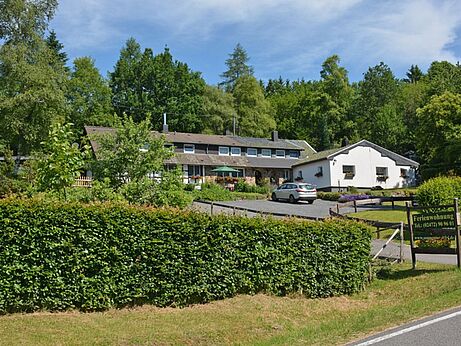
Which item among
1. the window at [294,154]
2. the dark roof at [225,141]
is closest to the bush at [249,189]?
the dark roof at [225,141]

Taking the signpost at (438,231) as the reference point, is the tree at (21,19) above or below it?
above

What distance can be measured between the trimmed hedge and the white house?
40.2 m

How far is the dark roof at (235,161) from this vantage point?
50.8 m

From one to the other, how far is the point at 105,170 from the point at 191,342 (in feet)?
36.2

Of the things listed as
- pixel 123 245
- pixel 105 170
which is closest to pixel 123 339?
pixel 123 245

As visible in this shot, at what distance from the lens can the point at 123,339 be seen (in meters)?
7.41

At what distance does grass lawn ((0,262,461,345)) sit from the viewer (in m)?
7.45

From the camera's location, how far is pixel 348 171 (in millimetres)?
52312

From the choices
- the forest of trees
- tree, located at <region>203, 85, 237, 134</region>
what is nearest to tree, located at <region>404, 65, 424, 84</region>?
the forest of trees

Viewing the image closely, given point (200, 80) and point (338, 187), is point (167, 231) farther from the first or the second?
point (200, 80)

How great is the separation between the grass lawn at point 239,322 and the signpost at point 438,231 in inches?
69.8

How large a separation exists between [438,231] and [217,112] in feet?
193

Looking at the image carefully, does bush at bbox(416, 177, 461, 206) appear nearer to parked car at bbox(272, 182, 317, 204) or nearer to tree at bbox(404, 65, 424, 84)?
parked car at bbox(272, 182, 317, 204)

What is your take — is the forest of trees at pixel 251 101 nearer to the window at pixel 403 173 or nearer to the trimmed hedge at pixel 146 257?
the window at pixel 403 173
